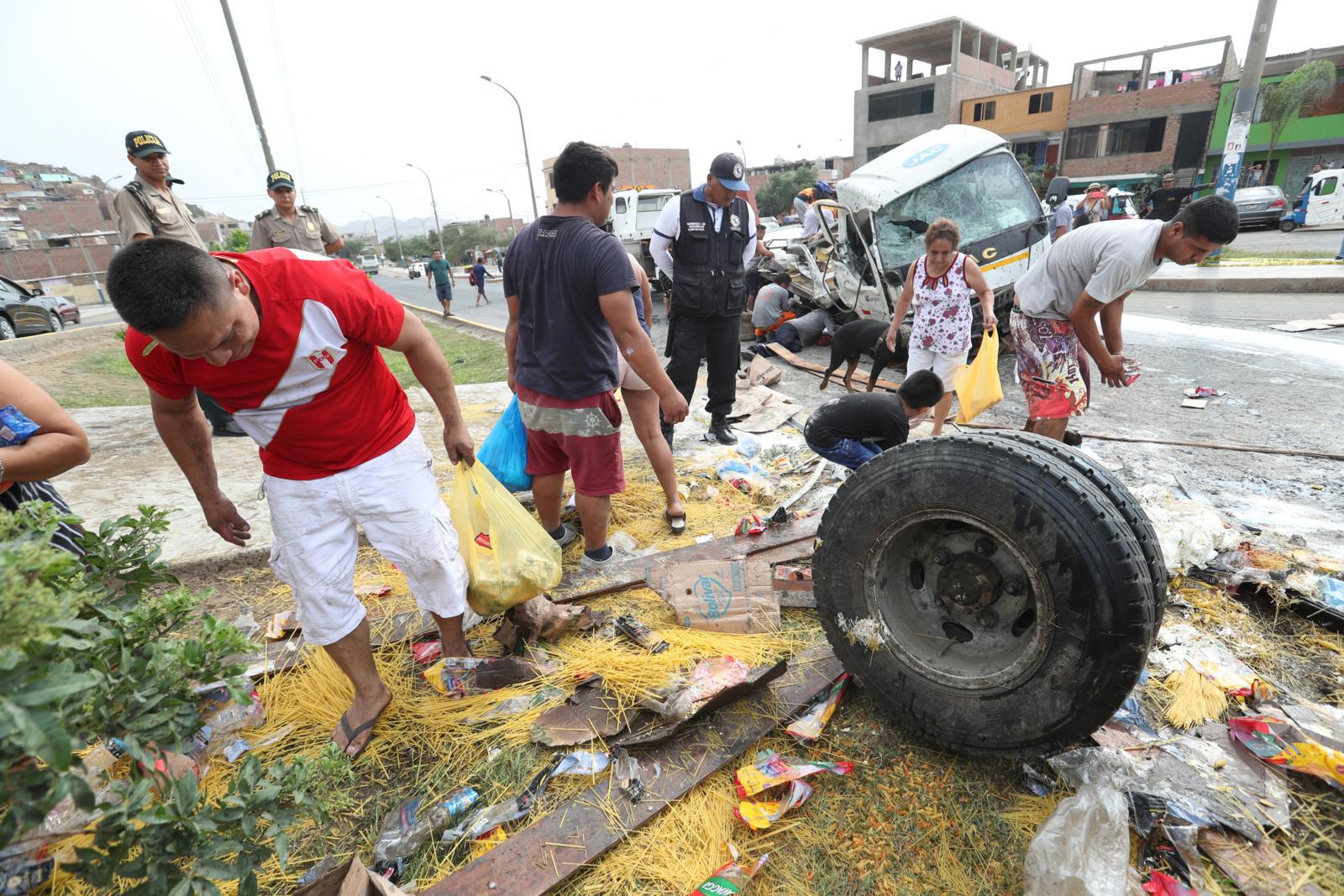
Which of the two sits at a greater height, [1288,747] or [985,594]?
[985,594]

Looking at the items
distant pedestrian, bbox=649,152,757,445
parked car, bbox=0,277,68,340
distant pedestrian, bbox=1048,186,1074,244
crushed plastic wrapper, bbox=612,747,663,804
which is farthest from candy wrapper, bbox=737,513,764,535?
parked car, bbox=0,277,68,340

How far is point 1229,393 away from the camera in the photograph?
18.4 feet

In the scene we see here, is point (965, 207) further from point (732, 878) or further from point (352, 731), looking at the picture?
point (352, 731)

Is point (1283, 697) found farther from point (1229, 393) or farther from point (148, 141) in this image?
point (148, 141)

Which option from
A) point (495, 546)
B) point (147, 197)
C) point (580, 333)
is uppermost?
point (147, 197)

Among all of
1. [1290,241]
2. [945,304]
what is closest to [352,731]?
[945,304]

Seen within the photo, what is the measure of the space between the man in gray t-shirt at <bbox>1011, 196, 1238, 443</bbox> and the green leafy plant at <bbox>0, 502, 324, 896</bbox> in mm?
3902

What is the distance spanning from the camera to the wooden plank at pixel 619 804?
65.6 inches

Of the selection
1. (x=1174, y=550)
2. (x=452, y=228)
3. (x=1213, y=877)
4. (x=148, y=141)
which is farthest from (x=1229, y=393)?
(x=452, y=228)

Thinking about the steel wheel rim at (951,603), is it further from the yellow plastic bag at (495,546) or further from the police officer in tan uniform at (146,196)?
the police officer in tan uniform at (146,196)

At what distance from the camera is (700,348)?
4.75 meters

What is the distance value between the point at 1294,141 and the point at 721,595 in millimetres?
42477

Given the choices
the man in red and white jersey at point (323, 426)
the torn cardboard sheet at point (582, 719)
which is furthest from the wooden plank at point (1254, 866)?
the man in red and white jersey at point (323, 426)

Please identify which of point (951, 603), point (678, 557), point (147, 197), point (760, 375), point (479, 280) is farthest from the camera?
point (479, 280)
